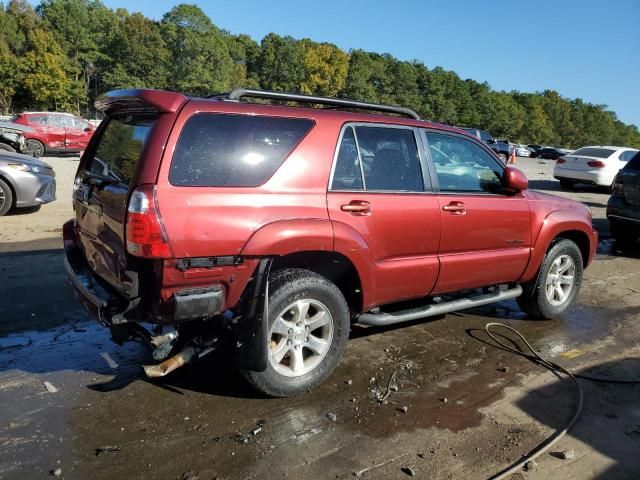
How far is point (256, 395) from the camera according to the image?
3.78 meters

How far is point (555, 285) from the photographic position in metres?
5.59

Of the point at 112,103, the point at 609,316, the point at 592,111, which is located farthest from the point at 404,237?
the point at 592,111

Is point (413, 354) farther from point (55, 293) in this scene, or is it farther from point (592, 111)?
point (592, 111)

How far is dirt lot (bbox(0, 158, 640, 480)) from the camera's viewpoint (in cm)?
303

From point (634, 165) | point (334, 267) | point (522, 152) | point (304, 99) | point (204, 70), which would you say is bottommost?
point (522, 152)

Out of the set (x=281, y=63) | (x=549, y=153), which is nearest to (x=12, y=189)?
(x=549, y=153)

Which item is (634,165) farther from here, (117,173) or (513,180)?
(117,173)

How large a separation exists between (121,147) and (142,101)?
459 millimetres

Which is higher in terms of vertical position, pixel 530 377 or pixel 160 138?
pixel 160 138

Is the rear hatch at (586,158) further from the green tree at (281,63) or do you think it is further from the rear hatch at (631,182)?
the green tree at (281,63)

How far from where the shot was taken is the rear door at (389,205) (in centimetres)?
388

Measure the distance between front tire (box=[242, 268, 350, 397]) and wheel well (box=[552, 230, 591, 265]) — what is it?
2817 millimetres

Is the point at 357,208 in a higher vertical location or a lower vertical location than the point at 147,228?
higher

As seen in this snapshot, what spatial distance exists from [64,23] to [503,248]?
3501 inches
